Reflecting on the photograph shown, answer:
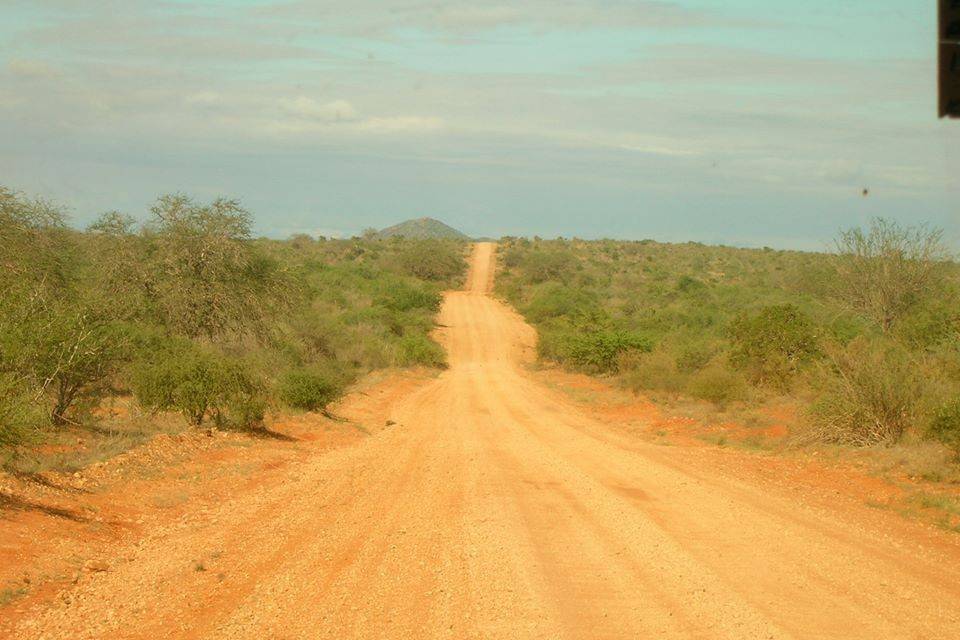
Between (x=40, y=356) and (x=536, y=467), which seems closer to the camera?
(x=40, y=356)

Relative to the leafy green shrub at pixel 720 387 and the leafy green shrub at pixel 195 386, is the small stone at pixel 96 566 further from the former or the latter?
the leafy green shrub at pixel 720 387

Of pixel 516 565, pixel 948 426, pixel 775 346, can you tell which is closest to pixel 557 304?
pixel 775 346

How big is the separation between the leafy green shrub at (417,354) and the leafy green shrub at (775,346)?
17.4 meters

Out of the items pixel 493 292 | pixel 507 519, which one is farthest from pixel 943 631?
pixel 493 292

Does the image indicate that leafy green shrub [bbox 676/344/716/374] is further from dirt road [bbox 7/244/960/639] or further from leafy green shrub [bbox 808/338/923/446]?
dirt road [bbox 7/244/960/639]

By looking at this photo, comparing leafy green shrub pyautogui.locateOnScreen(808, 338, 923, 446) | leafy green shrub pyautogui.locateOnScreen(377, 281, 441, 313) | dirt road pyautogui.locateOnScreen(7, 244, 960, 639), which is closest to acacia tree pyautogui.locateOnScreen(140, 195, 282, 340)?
dirt road pyautogui.locateOnScreen(7, 244, 960, 639)

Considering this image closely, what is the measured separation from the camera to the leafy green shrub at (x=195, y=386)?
17625 mm

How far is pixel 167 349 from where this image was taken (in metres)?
20.0

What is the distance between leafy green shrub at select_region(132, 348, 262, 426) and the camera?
57.8 ft

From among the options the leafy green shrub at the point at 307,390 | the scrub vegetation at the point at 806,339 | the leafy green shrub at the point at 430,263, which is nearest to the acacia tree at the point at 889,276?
the scrub vegetation at the point at 806,339

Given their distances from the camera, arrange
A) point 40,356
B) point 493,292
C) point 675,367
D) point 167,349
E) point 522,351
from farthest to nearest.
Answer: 1. point 493,292
2. point 522,351
3. point 675,367
4. point 167,349
5. point 40,356

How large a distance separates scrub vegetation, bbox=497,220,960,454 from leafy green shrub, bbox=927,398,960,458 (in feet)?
0.08

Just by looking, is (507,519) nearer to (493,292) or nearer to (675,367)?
(675,367)

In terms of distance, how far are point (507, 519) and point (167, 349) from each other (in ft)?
36.5
